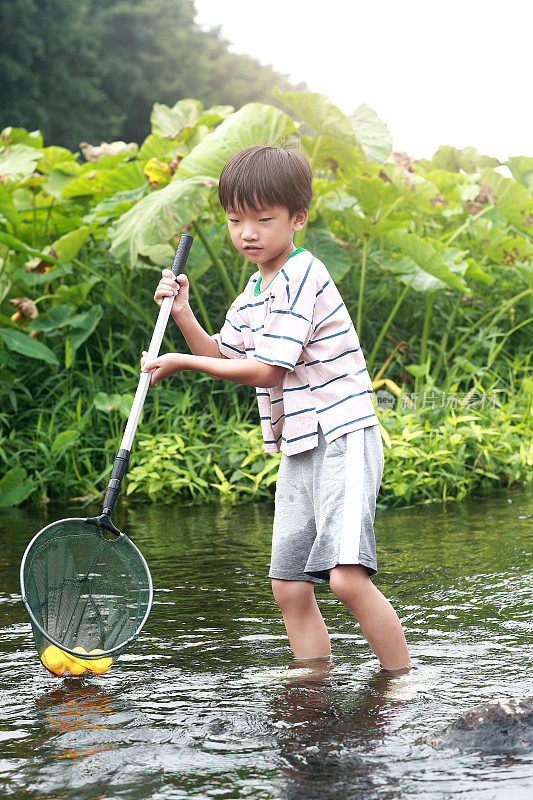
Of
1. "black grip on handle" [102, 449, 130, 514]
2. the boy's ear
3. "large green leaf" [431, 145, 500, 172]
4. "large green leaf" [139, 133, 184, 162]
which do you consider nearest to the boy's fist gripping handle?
"black grip on handle" [102, 449, 130, 514]

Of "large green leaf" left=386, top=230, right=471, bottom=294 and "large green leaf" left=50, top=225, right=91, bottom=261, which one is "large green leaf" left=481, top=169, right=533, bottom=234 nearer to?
"large green leaf" left=386, top=230, right=471, bottom=294

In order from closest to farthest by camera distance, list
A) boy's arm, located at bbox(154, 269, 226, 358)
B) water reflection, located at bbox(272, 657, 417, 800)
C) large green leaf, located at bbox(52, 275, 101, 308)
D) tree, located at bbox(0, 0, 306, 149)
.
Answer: water reflection, located at bbox(272, 657, 417, 800) < boy's arm, located at bbox(154, 269, 226, 358) < large green leaf, located at bbox(52, 275, 101, 308) < tree, located at bbox(0, 0, 306, 149)

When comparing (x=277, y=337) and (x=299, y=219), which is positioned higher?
(x=299, y=219)

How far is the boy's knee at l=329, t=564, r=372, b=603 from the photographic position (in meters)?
2.03

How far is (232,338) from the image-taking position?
2.34 m

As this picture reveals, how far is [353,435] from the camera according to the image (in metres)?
2.09

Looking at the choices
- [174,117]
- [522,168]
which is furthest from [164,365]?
[522,168]

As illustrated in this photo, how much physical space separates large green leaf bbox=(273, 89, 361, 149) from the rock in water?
3.51m

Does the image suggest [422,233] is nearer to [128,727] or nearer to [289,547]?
[289,547]

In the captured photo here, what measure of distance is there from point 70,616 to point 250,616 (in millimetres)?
600

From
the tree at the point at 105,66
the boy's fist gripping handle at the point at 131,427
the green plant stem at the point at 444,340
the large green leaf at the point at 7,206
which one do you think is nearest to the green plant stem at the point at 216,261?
the large green leaf at the point at 7,206

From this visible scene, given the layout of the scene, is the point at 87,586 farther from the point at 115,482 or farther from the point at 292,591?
the point at 292,591

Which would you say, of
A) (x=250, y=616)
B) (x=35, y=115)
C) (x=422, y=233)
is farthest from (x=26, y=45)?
(x=250, y=616)

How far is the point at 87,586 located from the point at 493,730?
Result: 1.08m
